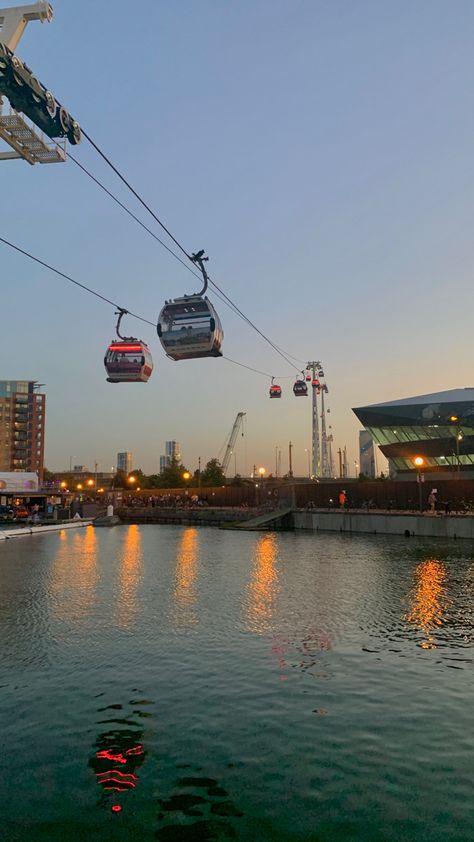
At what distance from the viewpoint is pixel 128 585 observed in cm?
2773

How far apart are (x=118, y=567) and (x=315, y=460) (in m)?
96.5

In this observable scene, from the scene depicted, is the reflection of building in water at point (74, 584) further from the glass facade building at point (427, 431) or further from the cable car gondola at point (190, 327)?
the glass facade building at point (427, 431)

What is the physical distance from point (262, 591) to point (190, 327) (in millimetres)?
11720

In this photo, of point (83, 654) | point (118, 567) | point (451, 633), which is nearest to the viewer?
point (83, 654)

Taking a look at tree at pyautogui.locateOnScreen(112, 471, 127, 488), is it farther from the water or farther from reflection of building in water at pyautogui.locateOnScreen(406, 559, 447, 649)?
the water

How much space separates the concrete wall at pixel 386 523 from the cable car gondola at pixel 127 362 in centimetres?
3315

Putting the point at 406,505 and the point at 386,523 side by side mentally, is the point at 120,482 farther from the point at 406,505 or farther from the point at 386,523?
the point at 386,523

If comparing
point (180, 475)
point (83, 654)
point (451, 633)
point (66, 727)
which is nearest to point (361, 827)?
point (66, 727)

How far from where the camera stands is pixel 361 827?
761cm

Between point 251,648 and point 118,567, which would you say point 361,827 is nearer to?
point 251,648

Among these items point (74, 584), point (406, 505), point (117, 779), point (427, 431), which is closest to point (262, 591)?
point (74, 584)

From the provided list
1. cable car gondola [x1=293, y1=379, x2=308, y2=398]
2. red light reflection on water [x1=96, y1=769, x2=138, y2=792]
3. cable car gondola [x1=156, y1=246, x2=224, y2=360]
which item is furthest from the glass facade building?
red light reflection on water [x1=96, y1=769, x2=138, y2=792]

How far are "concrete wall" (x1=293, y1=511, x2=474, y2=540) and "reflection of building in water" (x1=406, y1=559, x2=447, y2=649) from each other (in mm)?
19703

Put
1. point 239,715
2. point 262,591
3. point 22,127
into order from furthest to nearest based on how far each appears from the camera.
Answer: point 262,591 < point 22,127 < point 239,715
